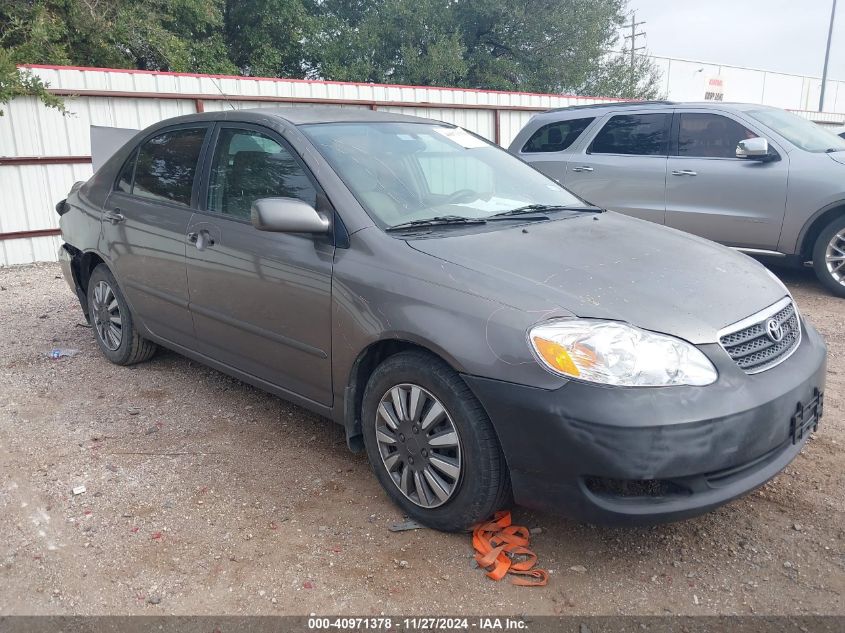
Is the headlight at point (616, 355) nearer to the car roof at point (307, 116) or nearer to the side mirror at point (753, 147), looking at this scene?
the car roof at point (307, 116)

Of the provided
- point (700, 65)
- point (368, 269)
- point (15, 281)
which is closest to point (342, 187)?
point (368, 269)

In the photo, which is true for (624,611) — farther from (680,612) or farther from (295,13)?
(295,13)

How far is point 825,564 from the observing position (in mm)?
2605

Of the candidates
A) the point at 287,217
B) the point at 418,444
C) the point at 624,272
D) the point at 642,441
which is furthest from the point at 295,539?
the point at 624,272

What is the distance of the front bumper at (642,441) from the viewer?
2.30 meters

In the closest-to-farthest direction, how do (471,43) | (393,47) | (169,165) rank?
(169,165) → (393,47) → (471,43)

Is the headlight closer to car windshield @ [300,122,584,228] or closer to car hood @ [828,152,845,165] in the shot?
car windshield @ [300,122,584,228]

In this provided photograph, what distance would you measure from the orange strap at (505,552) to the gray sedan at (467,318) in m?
0.11

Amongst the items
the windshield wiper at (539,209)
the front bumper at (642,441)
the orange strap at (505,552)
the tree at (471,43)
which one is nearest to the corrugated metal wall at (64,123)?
the windshield wiper at (539,209)

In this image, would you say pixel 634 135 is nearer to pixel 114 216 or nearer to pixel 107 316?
pixel 114 216

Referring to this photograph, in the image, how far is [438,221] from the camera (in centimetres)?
320

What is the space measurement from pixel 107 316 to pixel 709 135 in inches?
224

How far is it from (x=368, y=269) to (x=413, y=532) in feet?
3.59

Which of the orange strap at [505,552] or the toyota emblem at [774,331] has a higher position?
the toyota emblem at [774,331]
